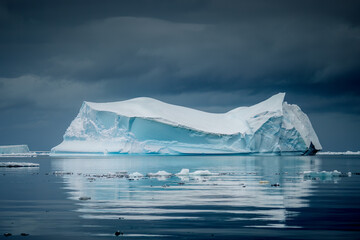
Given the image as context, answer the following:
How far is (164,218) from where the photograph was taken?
510 inches

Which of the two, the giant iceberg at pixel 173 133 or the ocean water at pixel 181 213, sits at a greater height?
the giant iceberg at pixel 173 133

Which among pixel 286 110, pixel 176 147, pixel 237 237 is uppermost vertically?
pixel 286 110

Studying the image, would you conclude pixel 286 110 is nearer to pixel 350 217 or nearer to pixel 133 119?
pixel 133 119

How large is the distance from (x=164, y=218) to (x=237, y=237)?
2821 millimetres

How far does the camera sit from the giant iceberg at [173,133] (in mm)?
62688

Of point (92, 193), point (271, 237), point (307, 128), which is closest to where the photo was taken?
point (271, 237)

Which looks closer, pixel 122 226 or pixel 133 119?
pixel 122 226

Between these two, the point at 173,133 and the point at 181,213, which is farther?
the point at 173,133

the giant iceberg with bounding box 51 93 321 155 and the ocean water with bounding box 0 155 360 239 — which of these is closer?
the ocean water with bounding box 0 155 360 239

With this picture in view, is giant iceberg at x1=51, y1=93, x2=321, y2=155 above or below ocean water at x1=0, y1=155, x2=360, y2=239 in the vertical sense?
above

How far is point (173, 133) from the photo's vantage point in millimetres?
63062

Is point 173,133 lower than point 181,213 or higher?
higher

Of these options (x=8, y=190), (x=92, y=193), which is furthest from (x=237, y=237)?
(x=8, y=190)

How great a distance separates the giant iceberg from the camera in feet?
206
